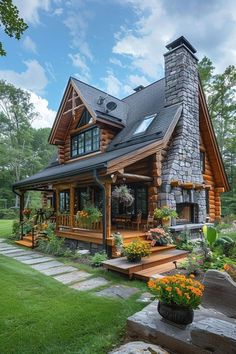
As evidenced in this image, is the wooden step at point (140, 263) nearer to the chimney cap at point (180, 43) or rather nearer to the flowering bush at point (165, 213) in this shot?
the flowering bush at point (165, 213)

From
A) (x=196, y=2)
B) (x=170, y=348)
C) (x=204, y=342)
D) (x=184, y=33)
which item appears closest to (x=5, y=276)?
(x=170, y=348)

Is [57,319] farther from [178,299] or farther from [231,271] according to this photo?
[231,271]

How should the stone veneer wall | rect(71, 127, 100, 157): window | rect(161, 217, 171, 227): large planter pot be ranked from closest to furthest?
rect(161, 217, 171, 227): large planter pot → the stone veneer wall → rect(71, 127, 100, 157): window

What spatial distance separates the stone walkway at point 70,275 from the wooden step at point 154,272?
1.81 ft

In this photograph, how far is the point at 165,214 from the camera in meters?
8.80

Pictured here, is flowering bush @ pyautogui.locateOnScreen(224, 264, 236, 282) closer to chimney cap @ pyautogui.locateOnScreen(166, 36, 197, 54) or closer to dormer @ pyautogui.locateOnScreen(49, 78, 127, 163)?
dormer @ pyautogui.locateOnScreen(49, 78, 127, 163)

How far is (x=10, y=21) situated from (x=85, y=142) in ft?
31.1

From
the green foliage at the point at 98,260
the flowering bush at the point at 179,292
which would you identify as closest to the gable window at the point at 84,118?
the green foliage at the point at 98,260

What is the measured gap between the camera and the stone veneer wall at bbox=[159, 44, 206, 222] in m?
9.59

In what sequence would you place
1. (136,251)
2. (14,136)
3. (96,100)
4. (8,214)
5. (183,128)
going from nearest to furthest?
(136,251) → (183,128) → (96,100) → (8,214) → (14,136)

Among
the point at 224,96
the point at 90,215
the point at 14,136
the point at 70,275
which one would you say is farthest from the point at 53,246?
the point at 14,136

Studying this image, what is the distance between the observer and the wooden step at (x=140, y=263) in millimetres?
5859

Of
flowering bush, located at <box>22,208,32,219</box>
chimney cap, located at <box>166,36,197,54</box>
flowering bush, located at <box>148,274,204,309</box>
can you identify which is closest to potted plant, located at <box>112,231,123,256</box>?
flowering bush, located at <box>148,274,204,309</box>

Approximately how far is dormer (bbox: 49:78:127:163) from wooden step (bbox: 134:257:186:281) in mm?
6581
